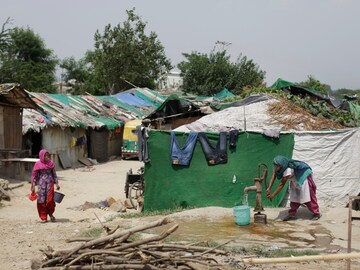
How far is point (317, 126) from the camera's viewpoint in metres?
12.2

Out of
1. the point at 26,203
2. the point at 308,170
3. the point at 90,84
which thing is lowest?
the point at 26,203

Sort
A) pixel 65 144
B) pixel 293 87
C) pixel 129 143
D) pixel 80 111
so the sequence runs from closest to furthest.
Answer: pixel 293 87, pixel 65 144, pixel 80 111, pixel 129 143

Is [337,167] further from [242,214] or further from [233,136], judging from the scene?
[242,214]

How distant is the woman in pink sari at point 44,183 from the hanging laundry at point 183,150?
2643 mm

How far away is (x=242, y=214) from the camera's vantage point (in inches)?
356

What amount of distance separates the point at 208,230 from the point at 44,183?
12.4ft

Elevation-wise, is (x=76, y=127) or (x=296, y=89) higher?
(x=296, y=89)

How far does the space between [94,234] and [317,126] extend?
6283 mm

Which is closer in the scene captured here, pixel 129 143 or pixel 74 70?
pixel 129 143

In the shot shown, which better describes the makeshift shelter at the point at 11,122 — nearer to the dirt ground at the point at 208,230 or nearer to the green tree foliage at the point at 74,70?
the dirt ground at the point at 208,230

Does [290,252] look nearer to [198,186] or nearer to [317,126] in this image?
[198,186]

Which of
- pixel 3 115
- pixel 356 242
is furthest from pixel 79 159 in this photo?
pixel 356 242

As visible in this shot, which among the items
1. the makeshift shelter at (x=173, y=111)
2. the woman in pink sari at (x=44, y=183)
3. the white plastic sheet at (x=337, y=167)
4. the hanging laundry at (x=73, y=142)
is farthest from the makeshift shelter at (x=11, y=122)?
the white plastic sheet at (x=337, y=167)

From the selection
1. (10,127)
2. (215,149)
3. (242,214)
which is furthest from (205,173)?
(10,127)
